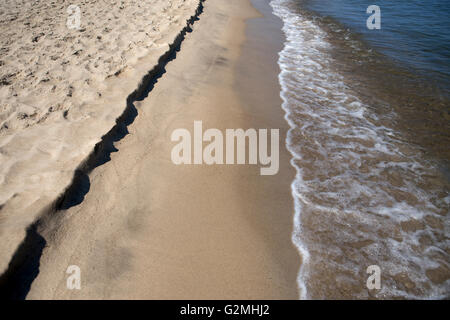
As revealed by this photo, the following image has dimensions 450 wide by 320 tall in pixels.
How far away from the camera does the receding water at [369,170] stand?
217 cm

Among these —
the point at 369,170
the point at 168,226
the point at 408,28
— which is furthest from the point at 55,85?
the point at 408,28

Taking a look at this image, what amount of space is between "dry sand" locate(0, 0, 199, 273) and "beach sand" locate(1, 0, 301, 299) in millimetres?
218

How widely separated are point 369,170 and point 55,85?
13.7ft

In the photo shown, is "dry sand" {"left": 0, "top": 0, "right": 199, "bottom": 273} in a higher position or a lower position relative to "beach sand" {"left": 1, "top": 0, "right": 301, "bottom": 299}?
higher

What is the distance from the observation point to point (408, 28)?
8.49 metres

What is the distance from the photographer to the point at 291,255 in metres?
2.21

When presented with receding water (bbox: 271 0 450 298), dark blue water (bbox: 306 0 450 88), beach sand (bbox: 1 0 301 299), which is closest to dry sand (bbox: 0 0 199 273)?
beach sand (bbox: 1 0 301 299)

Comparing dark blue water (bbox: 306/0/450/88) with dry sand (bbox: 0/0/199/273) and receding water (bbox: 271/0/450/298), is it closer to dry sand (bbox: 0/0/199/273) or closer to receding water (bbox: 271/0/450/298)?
receding water (bbox: 271/0/450/298)

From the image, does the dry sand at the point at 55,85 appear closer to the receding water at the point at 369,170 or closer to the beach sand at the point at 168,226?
the beach sand at the point at 168,226

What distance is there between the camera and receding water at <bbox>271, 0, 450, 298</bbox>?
2174mm

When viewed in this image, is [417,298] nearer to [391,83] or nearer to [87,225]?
[87,225]

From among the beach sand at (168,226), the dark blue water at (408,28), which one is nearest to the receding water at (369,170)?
the dark blue water at (408,28)

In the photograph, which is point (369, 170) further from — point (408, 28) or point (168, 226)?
point (408, 28)

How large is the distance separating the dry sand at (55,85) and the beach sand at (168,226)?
0.72 feet
